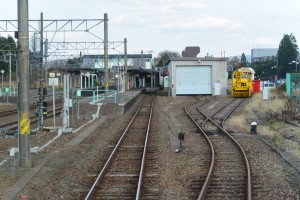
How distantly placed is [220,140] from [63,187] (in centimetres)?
896

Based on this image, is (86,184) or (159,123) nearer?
(86,184)

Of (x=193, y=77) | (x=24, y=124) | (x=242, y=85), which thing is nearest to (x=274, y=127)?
(x=24, y=124)

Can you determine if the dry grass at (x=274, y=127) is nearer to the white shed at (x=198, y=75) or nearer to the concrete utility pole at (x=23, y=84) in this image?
the concrete utility pole at (x=23, y=84)

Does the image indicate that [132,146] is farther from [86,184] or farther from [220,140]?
[86,184]

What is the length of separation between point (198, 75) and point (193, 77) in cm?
66

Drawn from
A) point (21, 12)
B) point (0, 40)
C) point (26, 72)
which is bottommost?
point (26, 72)

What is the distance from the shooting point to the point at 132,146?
53.4 ft

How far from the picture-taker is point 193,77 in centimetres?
5534

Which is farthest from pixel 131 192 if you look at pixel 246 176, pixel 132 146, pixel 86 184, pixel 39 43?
pixel 39 43

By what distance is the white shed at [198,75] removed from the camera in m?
55.0

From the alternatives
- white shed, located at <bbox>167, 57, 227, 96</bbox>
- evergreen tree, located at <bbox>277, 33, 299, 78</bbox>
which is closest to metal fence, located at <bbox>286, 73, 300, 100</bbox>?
white shed, located at <bbox>167, 57, 227, 96</bbox>

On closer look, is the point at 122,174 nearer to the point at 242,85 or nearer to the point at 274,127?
the point at 274,127

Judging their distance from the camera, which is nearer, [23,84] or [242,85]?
[23,84]

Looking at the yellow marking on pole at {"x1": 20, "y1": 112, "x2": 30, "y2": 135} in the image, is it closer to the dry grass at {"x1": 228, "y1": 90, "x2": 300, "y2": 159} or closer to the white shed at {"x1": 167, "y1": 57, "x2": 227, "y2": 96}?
the dry grass at {"x1": 228, "y1": 90, "x2": 300, "y2": 159}
